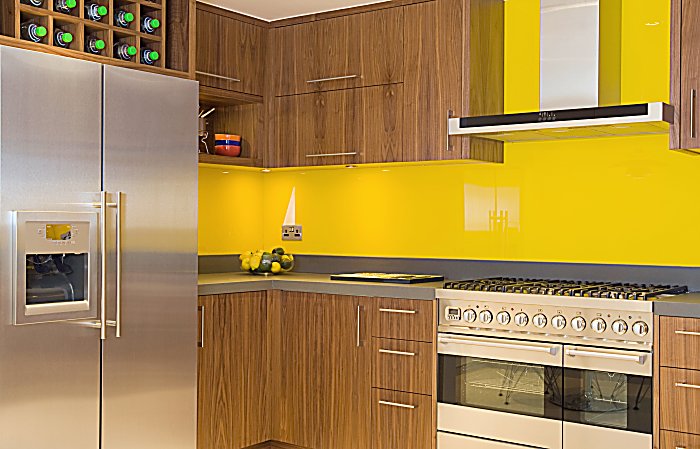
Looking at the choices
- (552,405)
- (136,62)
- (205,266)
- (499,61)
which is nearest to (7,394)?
(136,62)

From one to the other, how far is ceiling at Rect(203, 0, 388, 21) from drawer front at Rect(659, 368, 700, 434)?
Result: 2.19m

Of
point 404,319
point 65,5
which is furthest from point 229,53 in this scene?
point 404,319

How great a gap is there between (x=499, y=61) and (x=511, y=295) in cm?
122

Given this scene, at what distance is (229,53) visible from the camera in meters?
4.39

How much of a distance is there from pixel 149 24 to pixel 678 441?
263 cm

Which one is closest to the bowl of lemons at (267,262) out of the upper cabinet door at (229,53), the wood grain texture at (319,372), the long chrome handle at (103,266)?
the wood grain texture at (319,372)

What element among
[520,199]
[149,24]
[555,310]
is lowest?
[555,310]

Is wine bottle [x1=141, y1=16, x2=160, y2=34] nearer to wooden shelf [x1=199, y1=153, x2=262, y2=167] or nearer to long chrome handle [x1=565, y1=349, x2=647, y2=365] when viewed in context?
wooden shelf [x1=199, y1=153, x2=262, y2=167]

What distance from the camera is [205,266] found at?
459cm

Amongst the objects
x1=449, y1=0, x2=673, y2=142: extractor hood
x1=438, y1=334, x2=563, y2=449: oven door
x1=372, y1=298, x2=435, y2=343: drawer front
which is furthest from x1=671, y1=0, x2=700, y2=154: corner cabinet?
x1=372, y1=298, x2=435, y2=343: drawer front

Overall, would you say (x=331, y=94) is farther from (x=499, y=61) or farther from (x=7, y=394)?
(x=7, y=394)

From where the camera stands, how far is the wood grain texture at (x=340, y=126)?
4180 mm

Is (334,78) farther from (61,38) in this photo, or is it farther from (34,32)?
(34,32)

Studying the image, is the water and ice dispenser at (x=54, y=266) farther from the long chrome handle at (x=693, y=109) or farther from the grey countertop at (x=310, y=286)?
the long chrome handle at (x=693, y=109)
